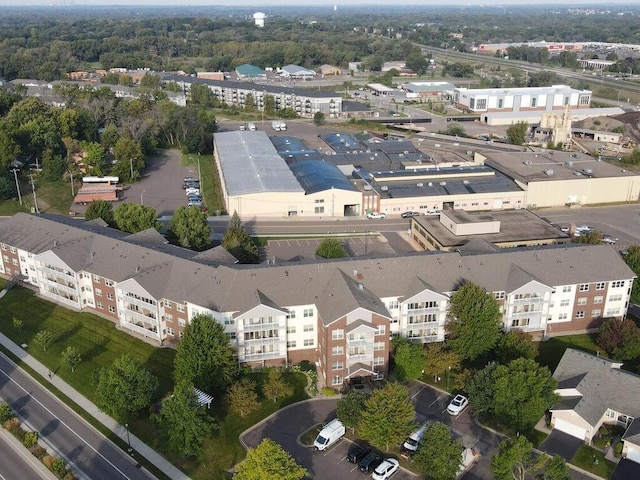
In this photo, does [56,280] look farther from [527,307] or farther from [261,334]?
[527,307]

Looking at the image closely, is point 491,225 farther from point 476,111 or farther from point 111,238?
point 476,111

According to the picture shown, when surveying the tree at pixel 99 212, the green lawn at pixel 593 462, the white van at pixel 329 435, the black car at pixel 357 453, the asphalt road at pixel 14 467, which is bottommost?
the green lawn at pixel 593 462

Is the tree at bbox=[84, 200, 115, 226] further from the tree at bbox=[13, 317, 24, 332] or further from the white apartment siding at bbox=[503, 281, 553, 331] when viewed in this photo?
the white apartment siding at bbox=[503, 281, 553, 331]

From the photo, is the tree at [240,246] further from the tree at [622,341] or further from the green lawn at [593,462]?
the green lawn at [593,462]

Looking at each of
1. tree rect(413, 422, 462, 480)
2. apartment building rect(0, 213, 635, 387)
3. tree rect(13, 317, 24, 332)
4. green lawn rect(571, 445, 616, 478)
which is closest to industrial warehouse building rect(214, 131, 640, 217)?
apartment building rect(0, 213, 635, 387)

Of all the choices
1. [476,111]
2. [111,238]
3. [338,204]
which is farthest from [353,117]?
[111,238]

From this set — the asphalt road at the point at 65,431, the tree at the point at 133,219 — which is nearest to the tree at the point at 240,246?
the tree at the point at 133,219

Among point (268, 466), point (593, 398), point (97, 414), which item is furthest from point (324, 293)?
point (593, 398)
